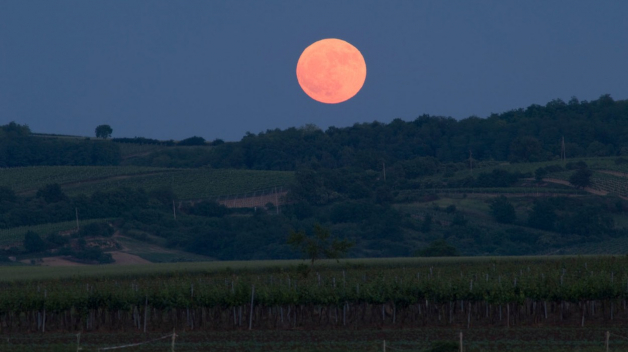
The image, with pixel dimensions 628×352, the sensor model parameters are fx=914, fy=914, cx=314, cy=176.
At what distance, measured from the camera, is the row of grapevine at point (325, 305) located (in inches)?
Answer: 1304

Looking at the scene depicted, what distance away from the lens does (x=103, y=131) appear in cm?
18412

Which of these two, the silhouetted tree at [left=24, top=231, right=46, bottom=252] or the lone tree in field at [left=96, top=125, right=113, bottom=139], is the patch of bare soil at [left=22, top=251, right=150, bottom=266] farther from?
the lone tree in field at [left=96, top=125, right=113, bottom=139]

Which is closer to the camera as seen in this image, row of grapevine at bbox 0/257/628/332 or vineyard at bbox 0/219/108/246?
row of grapevine at bbox 0/257/628/332

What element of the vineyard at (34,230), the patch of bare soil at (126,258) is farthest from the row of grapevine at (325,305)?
the vineyard at (34,230)

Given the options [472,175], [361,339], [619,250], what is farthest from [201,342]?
[472,175]

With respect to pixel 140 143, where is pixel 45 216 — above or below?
below

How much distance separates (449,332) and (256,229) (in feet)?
228

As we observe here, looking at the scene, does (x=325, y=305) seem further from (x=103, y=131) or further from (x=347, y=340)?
(x=103, y=131)

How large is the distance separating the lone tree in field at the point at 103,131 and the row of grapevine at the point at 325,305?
153308 millimetres

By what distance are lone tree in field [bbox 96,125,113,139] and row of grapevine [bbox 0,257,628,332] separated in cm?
15331

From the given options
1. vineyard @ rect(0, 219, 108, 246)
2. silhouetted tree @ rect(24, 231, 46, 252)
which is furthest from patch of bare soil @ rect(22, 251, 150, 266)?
vineyard @ rect(0, 219, 108, 246)

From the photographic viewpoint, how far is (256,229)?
98.9 meters

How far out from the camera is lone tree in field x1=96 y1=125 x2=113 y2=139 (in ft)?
604

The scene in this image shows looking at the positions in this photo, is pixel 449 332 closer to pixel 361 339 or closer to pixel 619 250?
pixel 361 339
